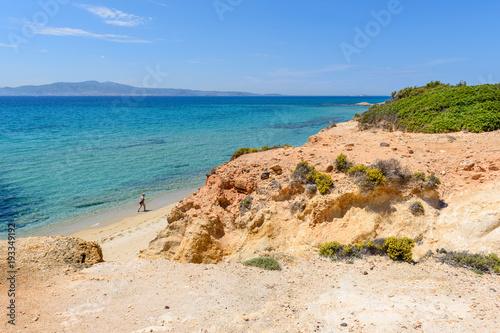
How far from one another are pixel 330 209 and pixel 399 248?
2654 mm

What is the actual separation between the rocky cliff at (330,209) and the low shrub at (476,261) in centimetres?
47

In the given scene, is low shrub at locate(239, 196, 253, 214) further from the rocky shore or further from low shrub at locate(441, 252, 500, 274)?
low shrub at locate(441, 252, 500, 274)

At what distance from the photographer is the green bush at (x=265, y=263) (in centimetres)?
936

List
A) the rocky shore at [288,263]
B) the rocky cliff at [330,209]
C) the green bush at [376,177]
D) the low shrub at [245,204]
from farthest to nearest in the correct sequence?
the low shrub at [245,204], the green bush at [376,177], the rocky cliff at [330,209], the rocky shore at [288,263]

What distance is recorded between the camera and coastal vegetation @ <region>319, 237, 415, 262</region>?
9.17 metres

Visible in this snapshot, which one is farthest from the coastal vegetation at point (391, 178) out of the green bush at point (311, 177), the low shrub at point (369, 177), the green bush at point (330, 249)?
the green bush at point (330, 249)

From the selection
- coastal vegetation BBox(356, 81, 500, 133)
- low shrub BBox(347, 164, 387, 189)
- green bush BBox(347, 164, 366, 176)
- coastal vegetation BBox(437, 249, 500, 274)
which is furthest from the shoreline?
coastal vegetation BBox(356, 81, 500, 133)

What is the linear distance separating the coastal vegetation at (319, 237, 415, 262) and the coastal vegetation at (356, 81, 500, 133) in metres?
11.6

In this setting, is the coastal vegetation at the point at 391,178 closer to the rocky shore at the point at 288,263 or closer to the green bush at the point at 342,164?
the rocky shore at the point at 288,263

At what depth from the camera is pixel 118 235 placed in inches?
653

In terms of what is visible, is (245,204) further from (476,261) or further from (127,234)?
(127,234)

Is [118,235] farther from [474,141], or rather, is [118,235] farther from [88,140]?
[88,140]

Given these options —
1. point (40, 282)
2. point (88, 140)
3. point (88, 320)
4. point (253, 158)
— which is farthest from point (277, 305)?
point (88, 140)

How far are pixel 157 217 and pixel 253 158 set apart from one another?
7.88 metres
